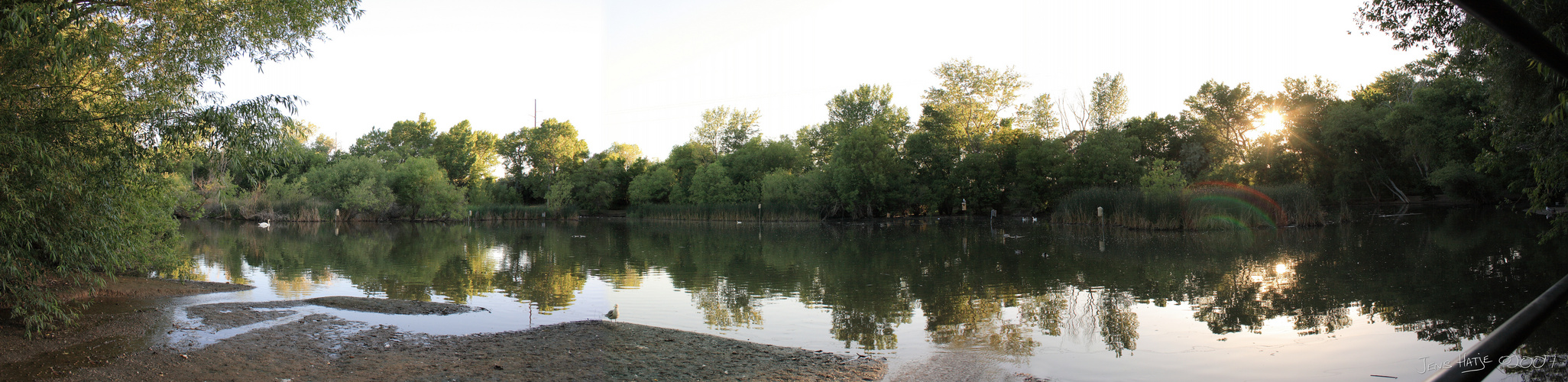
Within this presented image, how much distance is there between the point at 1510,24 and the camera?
83 centimetres

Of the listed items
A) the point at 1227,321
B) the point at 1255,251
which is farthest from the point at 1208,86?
the point at 1227,321

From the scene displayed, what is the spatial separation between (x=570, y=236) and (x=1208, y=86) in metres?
47.6

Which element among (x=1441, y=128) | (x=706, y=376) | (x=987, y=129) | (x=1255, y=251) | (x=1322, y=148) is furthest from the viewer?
(x=987, y=129)

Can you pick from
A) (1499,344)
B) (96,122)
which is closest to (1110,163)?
(96,122)

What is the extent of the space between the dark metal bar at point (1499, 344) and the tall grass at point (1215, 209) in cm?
2766

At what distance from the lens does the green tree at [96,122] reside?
21.1 ft

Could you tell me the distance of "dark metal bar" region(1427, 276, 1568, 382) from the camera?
89 centimetres

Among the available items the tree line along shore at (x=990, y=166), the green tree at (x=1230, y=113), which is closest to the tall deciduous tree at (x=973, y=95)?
the tree line along shore at (x=990, y=166)

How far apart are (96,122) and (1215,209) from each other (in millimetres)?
28271

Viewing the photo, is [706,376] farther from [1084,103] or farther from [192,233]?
[1084,103]

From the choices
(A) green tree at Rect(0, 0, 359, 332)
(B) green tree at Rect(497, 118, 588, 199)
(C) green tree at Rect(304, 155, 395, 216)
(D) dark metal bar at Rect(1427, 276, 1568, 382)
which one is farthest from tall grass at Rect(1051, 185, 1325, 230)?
(B) green tree at Rect(497, 118, 588, 199)

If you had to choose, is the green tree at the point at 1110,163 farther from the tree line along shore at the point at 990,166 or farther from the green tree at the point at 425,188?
the green tree at the point at 425,188

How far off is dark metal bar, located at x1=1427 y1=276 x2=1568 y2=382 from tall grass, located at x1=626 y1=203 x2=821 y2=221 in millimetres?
46149

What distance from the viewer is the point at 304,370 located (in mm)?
6203
